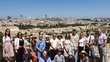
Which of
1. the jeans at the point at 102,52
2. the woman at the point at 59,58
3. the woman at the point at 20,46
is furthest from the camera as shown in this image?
the jeans at the point at 102,52

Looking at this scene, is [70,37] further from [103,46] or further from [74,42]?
[103,46]

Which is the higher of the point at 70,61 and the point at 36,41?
the point at 36,41

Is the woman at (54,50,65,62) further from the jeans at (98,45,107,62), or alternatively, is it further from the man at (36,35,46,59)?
the jeans at (98,45,107,62)

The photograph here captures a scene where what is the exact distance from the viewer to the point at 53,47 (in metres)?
10.1

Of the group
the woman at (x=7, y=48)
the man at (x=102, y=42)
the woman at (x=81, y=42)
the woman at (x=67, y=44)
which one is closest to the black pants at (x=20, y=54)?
the woman at (x=7, y=48)

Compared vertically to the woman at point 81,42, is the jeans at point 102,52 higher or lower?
lower

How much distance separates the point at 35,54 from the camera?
963 cm

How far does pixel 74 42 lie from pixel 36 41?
1382 mm

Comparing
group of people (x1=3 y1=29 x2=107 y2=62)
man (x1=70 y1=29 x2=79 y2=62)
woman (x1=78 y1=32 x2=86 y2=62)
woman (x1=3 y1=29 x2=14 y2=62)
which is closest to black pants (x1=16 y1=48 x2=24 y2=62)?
group of people (x1=3 y1=29 x2=107 y2=62)

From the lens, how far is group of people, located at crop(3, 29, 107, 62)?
9.05 metres

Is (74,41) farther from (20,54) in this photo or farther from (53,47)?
(20,54)

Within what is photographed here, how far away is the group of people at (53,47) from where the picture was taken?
29.7 feet

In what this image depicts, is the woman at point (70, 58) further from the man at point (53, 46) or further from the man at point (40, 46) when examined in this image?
the man at point (40, 46)

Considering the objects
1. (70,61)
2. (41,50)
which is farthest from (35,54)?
(70,61)
